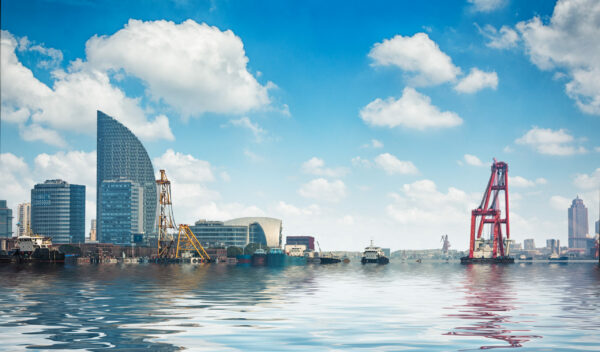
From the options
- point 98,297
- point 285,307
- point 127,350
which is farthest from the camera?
point 98,297

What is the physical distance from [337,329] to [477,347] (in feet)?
29.5

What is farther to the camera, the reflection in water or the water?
the reflection in water

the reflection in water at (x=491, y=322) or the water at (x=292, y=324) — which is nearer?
the water at (x=292, y=324)

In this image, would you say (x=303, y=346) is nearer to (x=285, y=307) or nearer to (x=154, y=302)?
(x=285, y=307)

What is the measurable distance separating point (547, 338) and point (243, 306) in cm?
2401

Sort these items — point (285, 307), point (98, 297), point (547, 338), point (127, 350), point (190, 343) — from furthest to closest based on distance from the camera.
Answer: point (98, 297), point (285, 307), point (547, 338), point (190, 343), point (127, 350)

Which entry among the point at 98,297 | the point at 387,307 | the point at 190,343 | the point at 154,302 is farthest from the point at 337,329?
the point at 98,297

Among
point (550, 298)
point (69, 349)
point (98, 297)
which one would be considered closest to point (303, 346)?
point (69, 349)

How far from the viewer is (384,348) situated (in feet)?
90.2

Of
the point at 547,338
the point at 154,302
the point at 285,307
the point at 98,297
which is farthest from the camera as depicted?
the point at 98,297

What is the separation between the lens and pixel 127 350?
26.4m

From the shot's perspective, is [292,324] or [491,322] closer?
[292,324]

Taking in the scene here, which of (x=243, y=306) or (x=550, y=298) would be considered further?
(x=550, y=298)

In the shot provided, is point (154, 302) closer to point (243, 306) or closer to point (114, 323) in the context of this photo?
point (243, 306)
